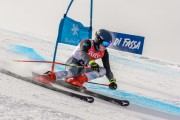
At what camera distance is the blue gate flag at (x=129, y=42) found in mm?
20188

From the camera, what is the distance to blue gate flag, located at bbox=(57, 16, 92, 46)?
819cm

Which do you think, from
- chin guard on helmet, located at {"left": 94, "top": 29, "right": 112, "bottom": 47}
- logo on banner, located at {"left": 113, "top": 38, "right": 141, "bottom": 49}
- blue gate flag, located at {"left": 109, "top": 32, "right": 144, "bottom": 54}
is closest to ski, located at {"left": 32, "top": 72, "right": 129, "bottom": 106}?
chin guard on helmet, located at {"left": 94, "top": 29, "right": 112, "bottom": 47}

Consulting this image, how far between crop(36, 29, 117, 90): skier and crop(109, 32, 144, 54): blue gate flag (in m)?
12.8

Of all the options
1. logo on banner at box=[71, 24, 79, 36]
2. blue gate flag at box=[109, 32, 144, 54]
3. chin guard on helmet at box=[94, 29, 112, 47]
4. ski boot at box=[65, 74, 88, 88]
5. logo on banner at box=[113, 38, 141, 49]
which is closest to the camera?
chin guard on helmet at box=[94, 29, 112, 47]

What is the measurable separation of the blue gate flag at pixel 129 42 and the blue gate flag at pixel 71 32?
11.7 meters

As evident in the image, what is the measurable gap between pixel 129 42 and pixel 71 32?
12743 millimetres

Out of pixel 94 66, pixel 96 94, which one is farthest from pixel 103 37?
pixel 96 94

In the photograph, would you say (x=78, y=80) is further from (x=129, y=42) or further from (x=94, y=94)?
(x=129, y=42)

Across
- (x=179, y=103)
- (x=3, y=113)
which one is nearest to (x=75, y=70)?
(x=179, y=103)

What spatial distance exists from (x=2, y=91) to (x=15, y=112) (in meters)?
1.22

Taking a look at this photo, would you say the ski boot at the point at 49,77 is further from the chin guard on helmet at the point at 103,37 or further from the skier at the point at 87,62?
the chin guard on helmet at the point at 103,37

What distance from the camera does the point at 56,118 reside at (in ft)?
13.8

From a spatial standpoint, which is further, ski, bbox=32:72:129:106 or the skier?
the skier

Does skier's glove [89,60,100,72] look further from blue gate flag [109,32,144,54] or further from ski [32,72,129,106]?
blue gate flag [109,32,144,54]
